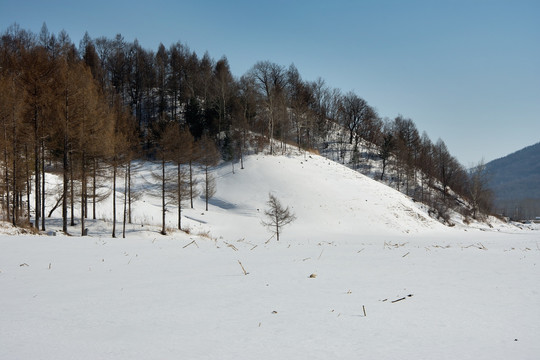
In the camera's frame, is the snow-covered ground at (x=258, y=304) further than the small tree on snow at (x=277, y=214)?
No

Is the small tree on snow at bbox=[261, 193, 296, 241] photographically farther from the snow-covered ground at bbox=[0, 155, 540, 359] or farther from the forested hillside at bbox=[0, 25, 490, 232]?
the snow-covered ground at bbox=[0, 155, 540, 359]

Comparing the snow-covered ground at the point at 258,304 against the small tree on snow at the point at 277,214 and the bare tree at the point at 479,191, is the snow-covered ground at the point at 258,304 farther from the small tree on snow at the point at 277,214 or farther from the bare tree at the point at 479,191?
the bare tree at the point at 479,191

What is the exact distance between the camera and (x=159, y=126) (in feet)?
185

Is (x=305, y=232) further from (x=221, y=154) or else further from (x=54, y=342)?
(x=54, y=342)

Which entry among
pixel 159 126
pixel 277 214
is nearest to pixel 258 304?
pixel 277 214

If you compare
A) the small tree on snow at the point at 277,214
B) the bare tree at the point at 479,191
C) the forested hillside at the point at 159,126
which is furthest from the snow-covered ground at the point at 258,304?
the bare tree at the point at 479,191

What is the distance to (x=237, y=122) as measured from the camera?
188 feet

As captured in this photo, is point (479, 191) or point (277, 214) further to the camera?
point (479, 191)

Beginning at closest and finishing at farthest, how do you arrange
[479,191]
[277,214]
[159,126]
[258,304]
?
[258,304] < [277,214] < [159,126] < [479,191]

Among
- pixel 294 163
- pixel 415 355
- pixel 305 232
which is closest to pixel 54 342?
pixel 415 355

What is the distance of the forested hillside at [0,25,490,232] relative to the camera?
21.1m

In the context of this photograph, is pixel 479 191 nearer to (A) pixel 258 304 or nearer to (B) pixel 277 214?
(B) pixel 277 214

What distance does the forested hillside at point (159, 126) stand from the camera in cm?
2108

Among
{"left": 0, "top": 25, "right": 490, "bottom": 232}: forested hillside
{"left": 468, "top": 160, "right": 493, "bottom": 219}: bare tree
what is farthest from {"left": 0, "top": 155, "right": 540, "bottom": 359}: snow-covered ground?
{"left": 468, "top": 160, "right": 493, "bottom": 219}: bare tree
